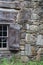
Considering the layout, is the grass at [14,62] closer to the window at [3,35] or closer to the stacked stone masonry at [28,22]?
the stacked stone masonry at [28,22]

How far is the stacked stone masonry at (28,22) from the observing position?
9.25 metres

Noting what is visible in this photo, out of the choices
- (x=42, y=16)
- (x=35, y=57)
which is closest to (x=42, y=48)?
(x=35, y=57)

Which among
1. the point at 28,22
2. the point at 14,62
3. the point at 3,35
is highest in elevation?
the point at 28,22

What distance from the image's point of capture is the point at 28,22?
9.30 m

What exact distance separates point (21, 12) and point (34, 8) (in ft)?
1.68

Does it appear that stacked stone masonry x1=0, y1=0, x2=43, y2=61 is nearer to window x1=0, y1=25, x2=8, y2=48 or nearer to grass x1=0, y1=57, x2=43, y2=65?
grass x1=0, y1=57, x2=43, y2=65

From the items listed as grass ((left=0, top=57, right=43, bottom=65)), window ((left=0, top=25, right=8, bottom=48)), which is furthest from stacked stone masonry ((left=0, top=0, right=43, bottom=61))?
window ((left=0, top=25, right=8, bottom=48))

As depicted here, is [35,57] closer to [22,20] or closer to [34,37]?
[34,37]

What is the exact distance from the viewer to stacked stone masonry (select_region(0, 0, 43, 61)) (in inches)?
364

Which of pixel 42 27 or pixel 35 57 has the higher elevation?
pixel 42 27

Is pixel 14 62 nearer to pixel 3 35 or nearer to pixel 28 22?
pixel 3 35

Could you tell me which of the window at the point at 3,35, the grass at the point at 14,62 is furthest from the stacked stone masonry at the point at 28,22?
the window at the point at 3,35

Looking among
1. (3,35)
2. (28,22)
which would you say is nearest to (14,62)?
(3,35)

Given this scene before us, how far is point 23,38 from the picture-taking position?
30.5 feet
